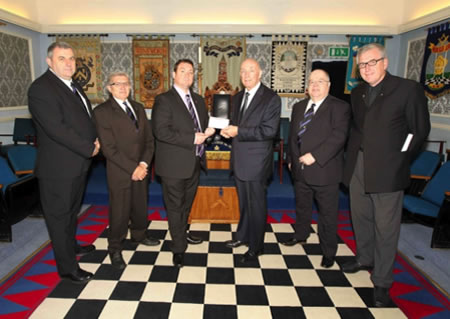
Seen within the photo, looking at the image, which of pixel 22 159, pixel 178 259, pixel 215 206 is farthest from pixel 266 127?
pixel 22 159

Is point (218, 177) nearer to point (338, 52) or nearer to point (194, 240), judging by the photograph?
point (194, 240)

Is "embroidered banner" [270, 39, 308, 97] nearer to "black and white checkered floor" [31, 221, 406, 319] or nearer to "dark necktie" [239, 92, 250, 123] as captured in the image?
"dark necktie" [239, 92, 250, 123]

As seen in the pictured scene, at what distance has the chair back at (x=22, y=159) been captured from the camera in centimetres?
385

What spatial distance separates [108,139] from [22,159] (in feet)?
7.05

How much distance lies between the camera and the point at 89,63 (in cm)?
700

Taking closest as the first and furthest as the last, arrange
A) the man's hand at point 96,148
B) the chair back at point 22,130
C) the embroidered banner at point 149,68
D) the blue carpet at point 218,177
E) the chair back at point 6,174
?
the man's hand at point 96,148 < the chair back at point 6,174 < the blue carpet at point 218,177 < the chair back at point 22,130 < the embroidered banner at point 149,68

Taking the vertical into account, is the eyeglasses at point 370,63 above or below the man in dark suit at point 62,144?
above

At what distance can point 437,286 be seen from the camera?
2.48 meters

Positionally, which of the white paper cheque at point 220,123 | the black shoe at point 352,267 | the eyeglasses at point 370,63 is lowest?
the black shoe at point 352,267

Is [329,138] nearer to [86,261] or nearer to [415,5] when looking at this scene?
[86,261]

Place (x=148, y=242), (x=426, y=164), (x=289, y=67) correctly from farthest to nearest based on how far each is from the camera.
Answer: (x=289, y=67) < (x=426, y=164) < (x=148, y=242)

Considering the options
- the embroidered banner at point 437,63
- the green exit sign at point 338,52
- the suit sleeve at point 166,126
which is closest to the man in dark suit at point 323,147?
the suit sleeve at point 166,126

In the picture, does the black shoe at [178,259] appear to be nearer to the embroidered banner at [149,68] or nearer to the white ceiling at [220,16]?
the embroidered banner at [149,68]

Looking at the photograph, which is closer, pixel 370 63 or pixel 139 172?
pixel 370 63
